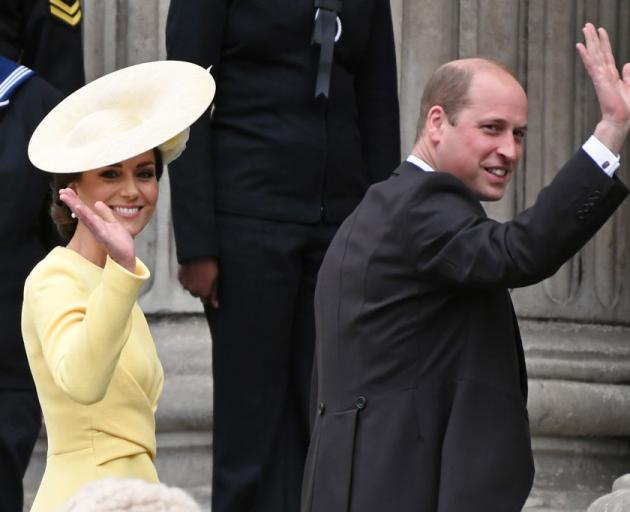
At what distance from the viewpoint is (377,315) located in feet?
15.4

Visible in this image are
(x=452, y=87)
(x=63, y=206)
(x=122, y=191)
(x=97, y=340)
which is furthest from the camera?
(x=452, y=87)

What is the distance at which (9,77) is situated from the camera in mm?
6016

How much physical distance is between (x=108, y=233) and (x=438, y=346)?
758 millimetres

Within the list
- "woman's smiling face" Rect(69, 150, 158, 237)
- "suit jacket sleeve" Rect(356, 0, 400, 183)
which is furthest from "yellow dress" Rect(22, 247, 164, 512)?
"suit jacket sleeve" Rect(356, 0, 400, 183)

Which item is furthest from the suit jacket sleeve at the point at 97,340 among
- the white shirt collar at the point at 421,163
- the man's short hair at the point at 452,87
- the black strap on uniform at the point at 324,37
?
the black strap on uniform at the point at 324,37

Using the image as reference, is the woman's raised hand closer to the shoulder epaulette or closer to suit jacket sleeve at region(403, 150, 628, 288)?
suit jacket sleeve at region(403, 150, 628, 288)

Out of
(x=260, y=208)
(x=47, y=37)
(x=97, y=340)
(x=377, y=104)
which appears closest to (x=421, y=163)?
(x=97, y=340)

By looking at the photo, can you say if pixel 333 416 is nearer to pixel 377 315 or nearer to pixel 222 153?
pixel 377 315

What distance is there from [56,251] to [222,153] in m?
1.47

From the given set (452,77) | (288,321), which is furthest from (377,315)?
(288,321)

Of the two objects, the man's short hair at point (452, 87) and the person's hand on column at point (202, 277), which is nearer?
the man's short hair at point (452, 87)

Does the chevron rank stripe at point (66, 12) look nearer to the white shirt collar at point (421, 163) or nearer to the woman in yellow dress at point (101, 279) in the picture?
the woman in yellow dress at point (101, 279)

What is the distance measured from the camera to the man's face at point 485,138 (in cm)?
479

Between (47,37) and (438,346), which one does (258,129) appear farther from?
(438,346)
